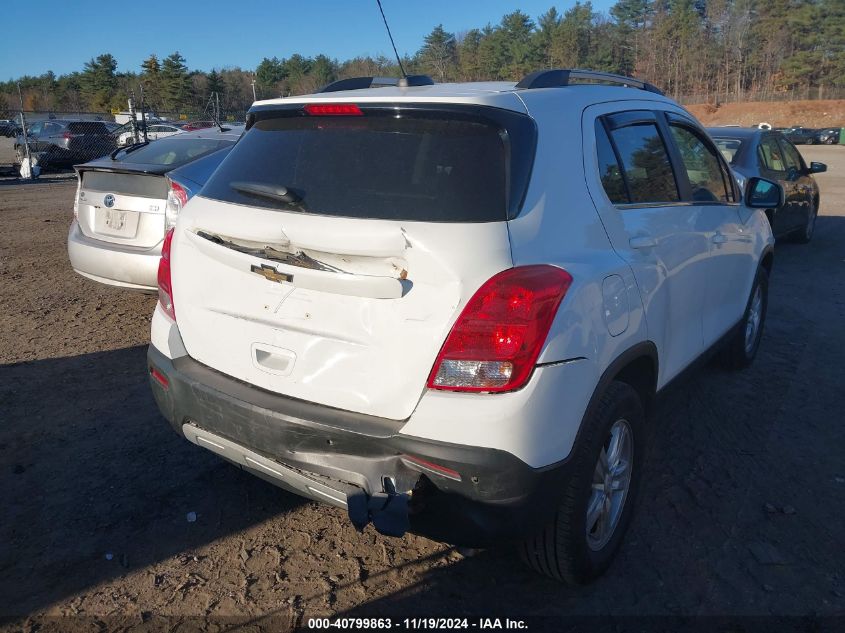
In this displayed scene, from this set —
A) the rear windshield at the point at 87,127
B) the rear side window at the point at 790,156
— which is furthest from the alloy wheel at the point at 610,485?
the rear windshield at the point at 87,127

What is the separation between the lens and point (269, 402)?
2623 millimetres

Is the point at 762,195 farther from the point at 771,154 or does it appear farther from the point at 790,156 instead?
the point at 790,156

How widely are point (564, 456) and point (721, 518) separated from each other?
1382 millimetres

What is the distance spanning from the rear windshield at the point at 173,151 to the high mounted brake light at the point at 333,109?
3592mm

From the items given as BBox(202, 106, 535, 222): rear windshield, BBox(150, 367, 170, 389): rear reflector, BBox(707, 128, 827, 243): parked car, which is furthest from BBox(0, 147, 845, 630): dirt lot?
BBox(707, 128, 827, 243): parked car

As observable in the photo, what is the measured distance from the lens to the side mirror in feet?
14.7

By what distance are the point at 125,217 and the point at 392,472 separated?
14.6 ft

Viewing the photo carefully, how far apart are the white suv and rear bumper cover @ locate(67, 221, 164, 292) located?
110 inches

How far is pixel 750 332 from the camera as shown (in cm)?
525

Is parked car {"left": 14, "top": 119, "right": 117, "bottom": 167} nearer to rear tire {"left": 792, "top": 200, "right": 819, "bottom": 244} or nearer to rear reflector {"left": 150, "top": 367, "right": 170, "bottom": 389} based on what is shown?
rear tire {"left": 792, "top": 200, "right": 819, "bottom": 244}

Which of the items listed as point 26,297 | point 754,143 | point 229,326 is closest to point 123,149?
point 26,297

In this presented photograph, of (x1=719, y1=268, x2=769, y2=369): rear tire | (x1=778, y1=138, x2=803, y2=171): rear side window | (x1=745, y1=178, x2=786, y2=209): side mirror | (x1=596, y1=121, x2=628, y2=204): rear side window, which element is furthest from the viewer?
(x1=778, y1=138, x2=803, y2=171): rear side window

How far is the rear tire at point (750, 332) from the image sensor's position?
5.00m

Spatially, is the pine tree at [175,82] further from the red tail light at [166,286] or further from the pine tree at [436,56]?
the red tail light at [166,286]
